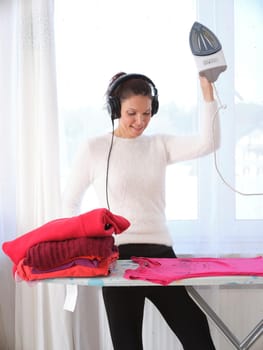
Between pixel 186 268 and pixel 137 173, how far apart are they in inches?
14.8

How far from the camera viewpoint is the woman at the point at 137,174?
4.61ft

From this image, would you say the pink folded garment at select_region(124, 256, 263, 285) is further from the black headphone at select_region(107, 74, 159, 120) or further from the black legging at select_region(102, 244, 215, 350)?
the black headphone at select_region(107, 74, 159, 120)

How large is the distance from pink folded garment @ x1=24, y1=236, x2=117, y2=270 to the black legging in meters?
0.24

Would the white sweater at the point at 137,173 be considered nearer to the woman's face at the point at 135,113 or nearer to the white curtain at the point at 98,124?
the woman's face at the point at 135,113

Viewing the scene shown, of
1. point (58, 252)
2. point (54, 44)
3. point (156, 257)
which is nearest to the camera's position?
point (58, 252)

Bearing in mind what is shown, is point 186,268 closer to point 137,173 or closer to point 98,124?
point 137,173

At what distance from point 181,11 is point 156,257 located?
3.16 feet

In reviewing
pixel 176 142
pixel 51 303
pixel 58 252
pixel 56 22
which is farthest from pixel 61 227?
pixel 56 22

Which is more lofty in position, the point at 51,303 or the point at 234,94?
the point at 234,94

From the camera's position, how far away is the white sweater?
4.91ft

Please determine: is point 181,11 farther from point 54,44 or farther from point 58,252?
point 58,252

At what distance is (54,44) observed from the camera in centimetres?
176

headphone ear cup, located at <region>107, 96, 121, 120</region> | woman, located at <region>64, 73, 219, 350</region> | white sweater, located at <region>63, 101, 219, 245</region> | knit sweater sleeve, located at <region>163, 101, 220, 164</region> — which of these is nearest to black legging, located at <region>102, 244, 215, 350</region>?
woman, located at <region>64, 73, 219, 350</region>

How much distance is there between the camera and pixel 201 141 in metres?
1.50
